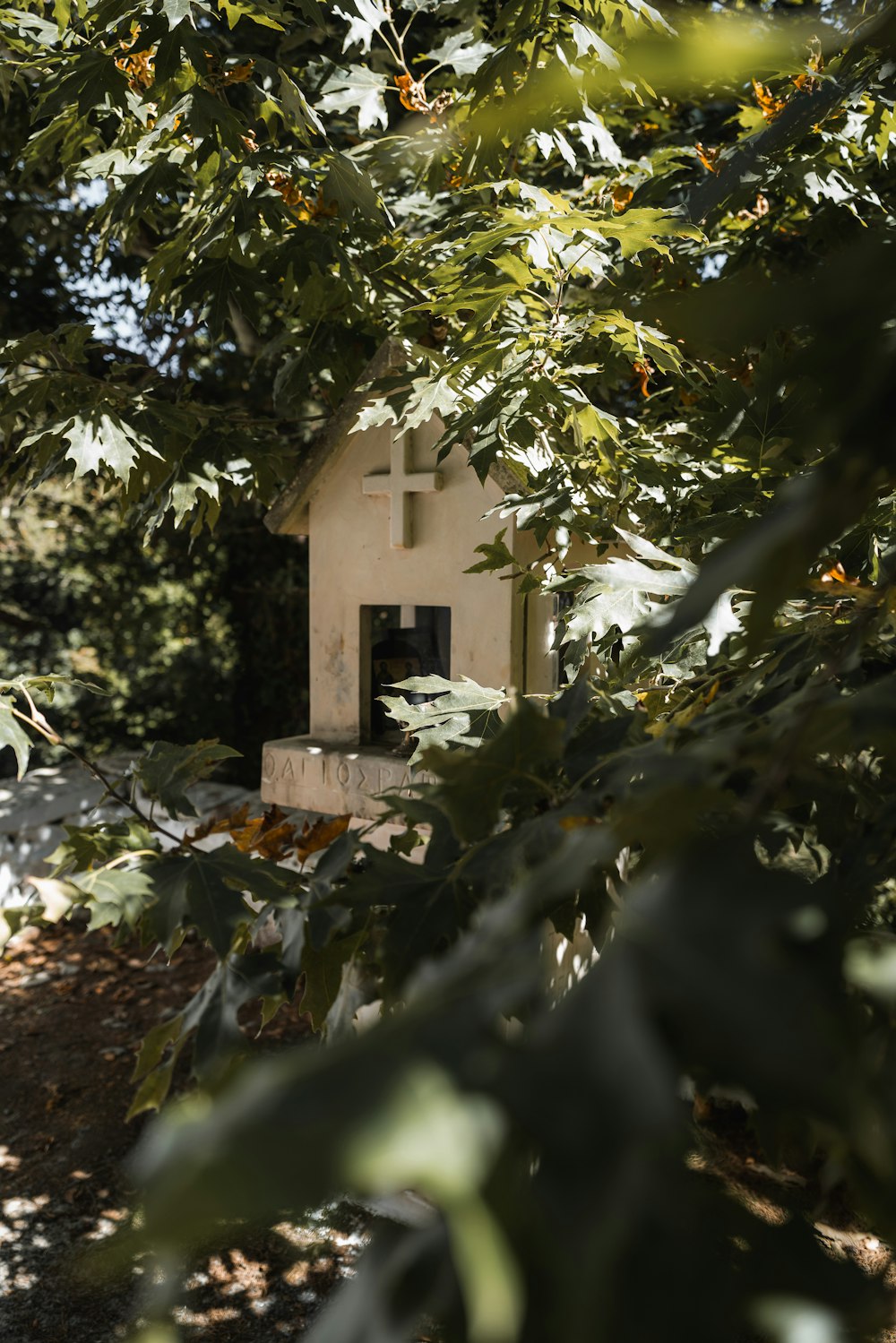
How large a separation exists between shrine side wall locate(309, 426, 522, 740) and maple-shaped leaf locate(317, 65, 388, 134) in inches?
25.1

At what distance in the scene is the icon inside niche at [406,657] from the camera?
6.36 feet

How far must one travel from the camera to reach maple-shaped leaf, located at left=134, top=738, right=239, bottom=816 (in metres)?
0.84

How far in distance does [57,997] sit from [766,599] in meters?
3.73

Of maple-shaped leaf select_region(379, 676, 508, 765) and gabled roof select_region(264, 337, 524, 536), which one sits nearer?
maple-shaped leaf select_region(379, 676, 508, 765)

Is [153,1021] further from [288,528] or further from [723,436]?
[723,436]

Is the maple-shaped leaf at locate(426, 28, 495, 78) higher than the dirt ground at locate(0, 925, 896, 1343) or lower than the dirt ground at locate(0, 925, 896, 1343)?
higher

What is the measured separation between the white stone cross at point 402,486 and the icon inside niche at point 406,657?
0.19 metres

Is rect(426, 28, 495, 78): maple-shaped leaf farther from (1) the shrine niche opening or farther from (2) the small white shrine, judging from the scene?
(1) the shrine niche opening

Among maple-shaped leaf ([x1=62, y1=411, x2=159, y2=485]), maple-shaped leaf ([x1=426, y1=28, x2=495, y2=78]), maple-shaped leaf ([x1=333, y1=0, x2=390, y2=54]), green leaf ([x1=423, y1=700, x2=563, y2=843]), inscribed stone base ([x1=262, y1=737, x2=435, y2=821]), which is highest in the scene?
maple-shaped leaf ([x1=426, y1=28, x2=495, y2=78])

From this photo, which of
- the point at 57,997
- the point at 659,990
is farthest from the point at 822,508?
the point at 57,997

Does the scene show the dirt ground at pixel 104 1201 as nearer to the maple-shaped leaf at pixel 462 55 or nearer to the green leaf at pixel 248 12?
the green leaf at pixel 248 12

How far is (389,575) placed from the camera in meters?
1.85

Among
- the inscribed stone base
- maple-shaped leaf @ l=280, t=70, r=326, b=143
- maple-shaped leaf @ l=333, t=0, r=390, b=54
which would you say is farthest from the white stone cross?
maple-shaped leaf @ l=333, t=0, r=390, b=54

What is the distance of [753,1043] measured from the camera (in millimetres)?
245
